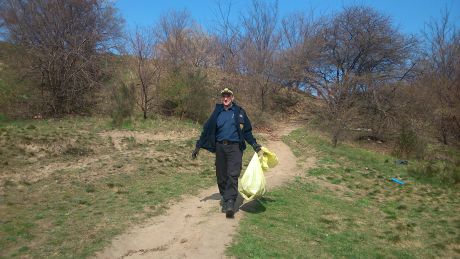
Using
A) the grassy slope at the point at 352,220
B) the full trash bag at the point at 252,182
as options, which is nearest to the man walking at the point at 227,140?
the full trash bag at the point at 252,182

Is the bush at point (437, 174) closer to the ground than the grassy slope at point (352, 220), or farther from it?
farther from it

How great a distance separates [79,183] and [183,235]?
149 inches

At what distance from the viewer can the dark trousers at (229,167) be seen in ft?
19.4

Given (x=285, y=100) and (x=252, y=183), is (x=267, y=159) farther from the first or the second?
(x=285, y=100)

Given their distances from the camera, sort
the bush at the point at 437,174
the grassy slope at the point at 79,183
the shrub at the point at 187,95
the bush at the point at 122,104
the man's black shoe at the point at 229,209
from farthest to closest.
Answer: the shrub at the point at 187,95, the bush at the point at 122,104, the bush at the point at 437,174, the man's black shoe at the point at 229,209, the grassy slope at the point at 79,183

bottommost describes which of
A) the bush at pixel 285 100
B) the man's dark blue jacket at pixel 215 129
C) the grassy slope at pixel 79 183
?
the grassy slope at pixel 79 183

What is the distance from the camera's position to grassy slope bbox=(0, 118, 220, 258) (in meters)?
5.15

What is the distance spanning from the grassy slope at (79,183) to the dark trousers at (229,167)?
1.25 m

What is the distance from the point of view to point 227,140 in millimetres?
6094

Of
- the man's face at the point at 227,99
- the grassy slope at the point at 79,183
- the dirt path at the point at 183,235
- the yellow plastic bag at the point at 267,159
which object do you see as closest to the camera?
the dirt path at the point at 183,235

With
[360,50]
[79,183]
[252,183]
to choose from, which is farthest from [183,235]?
[360,50]

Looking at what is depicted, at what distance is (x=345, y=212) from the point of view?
749 centimetres

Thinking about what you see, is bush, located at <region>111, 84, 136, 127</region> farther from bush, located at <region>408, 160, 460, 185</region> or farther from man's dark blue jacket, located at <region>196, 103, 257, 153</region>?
bush, located at <region>408, 160, 460, 185</region>

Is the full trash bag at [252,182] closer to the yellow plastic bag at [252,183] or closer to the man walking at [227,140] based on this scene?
the yellow plastic bag at [252,183]
